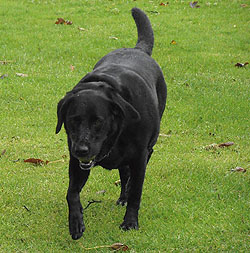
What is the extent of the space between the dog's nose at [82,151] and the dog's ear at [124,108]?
38cm

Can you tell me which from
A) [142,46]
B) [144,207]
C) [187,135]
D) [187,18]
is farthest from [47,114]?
[187,18]

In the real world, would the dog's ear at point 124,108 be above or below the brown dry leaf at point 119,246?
above

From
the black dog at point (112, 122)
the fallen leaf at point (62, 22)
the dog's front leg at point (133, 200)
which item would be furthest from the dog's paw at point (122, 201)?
the fallen leaf at point (62, 22)

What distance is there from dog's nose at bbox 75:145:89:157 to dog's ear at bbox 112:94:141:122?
381mm

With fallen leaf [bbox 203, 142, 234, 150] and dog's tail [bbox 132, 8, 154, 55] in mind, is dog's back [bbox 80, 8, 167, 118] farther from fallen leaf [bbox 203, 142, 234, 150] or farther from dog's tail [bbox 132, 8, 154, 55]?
fallen leaf [bbox 203, 142, 234, 150]

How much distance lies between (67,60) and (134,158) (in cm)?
688

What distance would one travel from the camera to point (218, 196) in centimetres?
592

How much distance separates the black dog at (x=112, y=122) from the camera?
14.5ft

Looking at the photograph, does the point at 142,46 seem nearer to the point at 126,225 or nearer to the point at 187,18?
the point at 126,225

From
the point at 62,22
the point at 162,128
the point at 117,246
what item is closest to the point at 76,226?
the point at 117,246

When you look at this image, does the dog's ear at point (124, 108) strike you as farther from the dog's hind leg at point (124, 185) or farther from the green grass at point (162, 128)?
the dog's hind leg at point (124, 185)

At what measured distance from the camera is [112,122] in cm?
456

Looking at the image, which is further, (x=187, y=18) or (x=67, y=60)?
(x=187, y=18)

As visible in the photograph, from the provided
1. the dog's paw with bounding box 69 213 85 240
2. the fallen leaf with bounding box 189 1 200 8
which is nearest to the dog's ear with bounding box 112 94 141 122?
the dog's paw with bounding box 69 213 85 240
